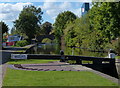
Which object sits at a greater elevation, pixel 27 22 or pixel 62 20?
pixel 62 20

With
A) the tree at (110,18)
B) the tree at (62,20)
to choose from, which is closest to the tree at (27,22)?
the tree at (62,20)

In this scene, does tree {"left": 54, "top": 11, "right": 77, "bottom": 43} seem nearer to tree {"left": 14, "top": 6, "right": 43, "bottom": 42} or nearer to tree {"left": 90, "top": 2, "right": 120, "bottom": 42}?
tree {"left": 14, "top": 6, "right": 43, "bottom": 42}

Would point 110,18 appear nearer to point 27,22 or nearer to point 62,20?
point 27,22

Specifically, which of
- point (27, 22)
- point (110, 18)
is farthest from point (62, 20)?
point (110, 18)

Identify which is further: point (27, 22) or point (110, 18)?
point (27, 22)

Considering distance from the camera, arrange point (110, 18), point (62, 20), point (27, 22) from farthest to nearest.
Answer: point (62, 20)
point (27, 22)
point (110, 18)

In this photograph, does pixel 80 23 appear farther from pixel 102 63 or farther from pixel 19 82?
pixel 19 82

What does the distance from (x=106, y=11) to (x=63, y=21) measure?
208 feet

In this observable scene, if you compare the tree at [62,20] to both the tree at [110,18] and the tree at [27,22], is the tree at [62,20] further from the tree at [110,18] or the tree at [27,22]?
the tree at [110,18]

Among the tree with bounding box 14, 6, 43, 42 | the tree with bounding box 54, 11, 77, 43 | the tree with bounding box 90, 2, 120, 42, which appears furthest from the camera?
the tree with bounding box 54, 11, 77, 43

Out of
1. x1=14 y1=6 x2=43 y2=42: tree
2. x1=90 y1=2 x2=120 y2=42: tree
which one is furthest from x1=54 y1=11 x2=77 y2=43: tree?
x1=90 y1=2 x2=120 y2=42: tree

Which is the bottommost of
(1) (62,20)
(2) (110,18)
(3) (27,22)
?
(2) (110,18)

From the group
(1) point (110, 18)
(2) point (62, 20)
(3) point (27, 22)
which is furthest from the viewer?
(2) point (62, 20)

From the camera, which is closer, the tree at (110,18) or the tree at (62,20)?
the tree at (110,18)
